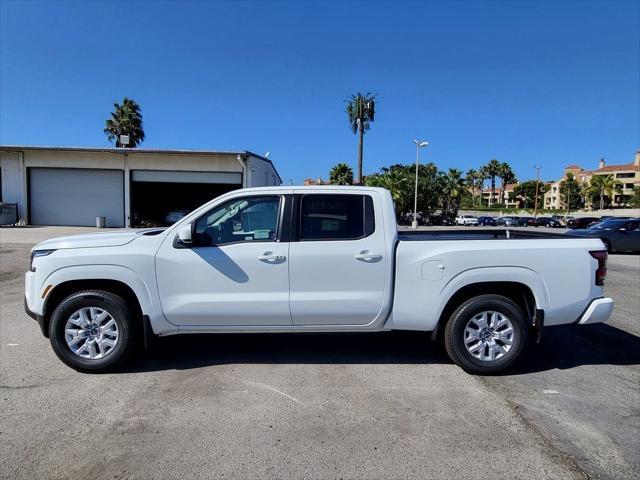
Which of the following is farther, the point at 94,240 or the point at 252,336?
the point at 252,336

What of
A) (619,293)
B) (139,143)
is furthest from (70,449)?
(139,143)

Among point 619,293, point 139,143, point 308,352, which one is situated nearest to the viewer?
point 308,352

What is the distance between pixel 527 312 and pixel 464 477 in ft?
7.45

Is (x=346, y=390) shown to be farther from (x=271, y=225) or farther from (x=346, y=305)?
(x=271, y=225)

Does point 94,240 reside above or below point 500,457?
above

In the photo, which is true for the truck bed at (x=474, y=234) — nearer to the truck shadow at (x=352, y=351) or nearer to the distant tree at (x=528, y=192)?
the truck shadow at (x=352, y=351)

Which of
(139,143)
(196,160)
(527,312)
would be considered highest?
(139,143)

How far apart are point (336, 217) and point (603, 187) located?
111281mm

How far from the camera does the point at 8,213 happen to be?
90.1ft

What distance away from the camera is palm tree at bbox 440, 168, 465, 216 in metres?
63.2

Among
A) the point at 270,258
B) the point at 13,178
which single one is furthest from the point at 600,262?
the point at 13,178

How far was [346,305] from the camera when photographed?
4.33 m

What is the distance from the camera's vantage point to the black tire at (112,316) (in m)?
4.26

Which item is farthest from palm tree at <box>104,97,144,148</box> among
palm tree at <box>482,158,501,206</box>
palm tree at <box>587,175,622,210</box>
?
palm tree at <box>587,175,622,210</box>
